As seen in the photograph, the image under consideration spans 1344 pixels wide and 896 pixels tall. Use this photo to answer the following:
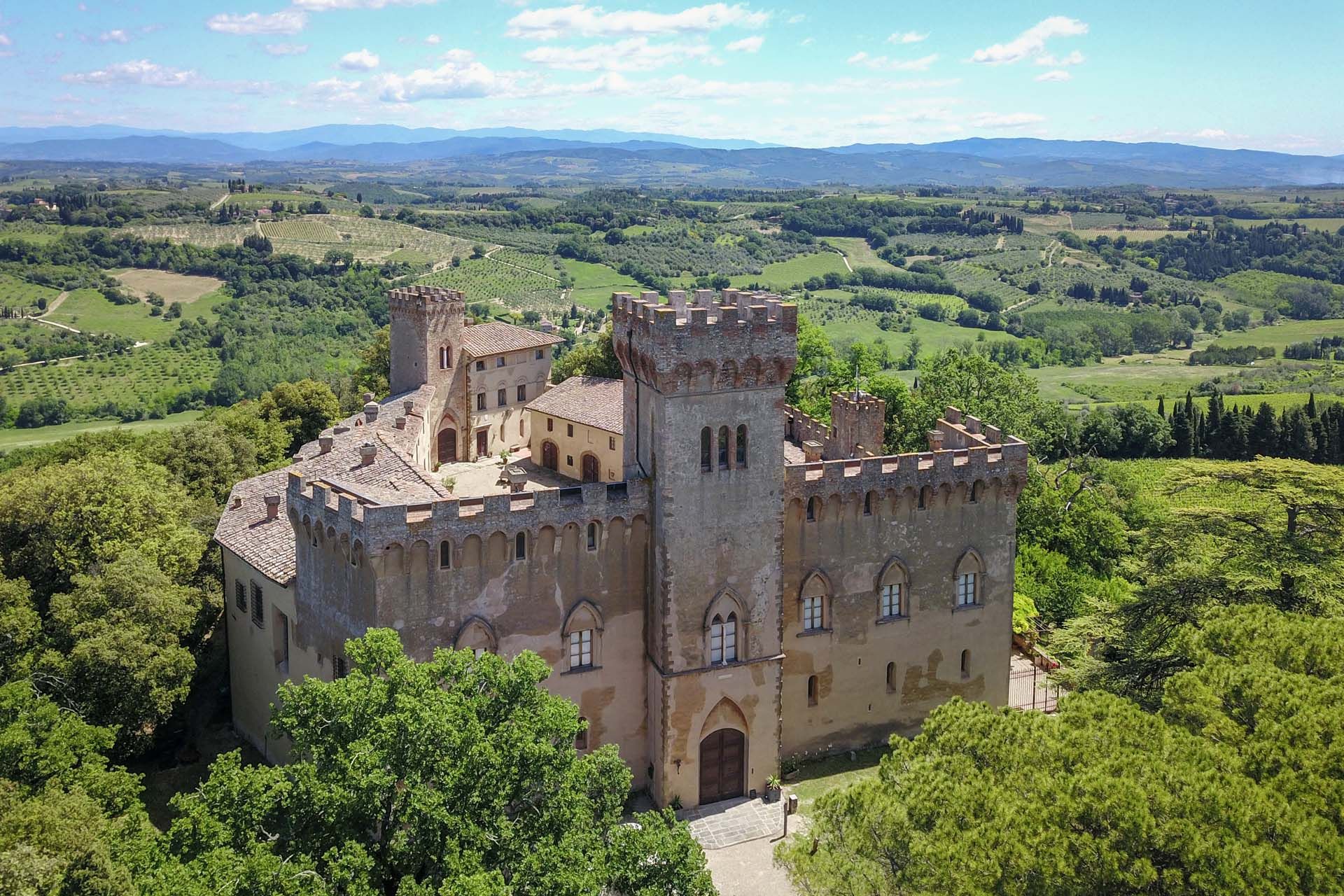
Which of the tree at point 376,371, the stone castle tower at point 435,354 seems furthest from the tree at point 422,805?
the tree at point 376,371

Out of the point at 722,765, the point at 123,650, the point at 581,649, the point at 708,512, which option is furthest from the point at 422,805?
the point at 123,650

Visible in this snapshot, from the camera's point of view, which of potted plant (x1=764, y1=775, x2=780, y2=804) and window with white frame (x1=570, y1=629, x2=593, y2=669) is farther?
potted plant (x1=764, y1=775, x2=780, y2=804)

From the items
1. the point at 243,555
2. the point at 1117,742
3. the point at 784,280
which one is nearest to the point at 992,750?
the point at 1117,742

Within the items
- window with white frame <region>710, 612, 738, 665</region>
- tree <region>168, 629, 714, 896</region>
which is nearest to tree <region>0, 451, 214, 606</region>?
tree <region>168, 629, 714, 896</region>

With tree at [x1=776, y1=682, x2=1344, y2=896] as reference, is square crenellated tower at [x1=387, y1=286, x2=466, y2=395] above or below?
above

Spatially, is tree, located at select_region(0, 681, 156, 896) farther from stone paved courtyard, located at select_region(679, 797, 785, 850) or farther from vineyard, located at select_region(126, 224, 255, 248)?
vineyard, located at select_region(126, 224, 255, 248)

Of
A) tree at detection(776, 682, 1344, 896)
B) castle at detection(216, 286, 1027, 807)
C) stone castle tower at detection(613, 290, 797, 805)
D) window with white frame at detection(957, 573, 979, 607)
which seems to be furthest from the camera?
window with white frame at detection(957, 573, 979, 607)

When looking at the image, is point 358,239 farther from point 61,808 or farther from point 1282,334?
point 61,808

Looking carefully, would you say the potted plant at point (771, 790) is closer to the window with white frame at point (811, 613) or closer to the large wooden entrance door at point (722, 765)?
the large wooden entrance door at point (722, 765)
